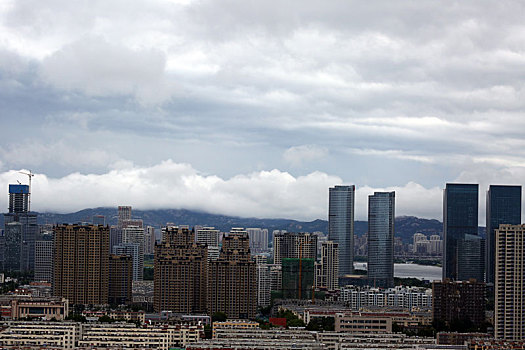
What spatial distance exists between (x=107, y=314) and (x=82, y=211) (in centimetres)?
11812

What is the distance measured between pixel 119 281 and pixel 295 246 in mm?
29986

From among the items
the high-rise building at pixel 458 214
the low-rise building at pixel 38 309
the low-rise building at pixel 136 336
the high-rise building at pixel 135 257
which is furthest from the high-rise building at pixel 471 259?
the low-rise building at pixel 136 336

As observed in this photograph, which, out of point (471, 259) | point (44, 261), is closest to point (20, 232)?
point (44, 261)

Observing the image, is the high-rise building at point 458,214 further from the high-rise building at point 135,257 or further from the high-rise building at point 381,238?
the high-rise building at point 135,257

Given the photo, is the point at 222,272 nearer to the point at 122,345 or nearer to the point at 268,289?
the point at 268,289

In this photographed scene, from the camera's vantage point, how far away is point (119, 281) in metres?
68.4

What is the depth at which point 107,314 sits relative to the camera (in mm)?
54250

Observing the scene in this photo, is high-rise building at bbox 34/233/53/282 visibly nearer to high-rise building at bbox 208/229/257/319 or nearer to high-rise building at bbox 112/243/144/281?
high-rise building at bbox 112/243/144/281

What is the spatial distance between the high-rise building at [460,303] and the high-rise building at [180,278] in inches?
601

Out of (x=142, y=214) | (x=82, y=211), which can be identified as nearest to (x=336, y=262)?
(x=82, y=211)

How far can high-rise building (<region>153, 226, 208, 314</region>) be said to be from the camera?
6275 cm

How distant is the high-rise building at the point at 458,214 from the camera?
100500mm

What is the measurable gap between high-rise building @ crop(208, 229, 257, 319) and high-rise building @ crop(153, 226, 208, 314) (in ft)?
5.15

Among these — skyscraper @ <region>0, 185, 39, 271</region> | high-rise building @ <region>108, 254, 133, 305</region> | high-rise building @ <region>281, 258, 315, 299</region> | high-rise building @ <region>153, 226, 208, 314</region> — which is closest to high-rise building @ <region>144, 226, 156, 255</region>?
skyscraper @ <region>0, 185, 39, 271</region>
